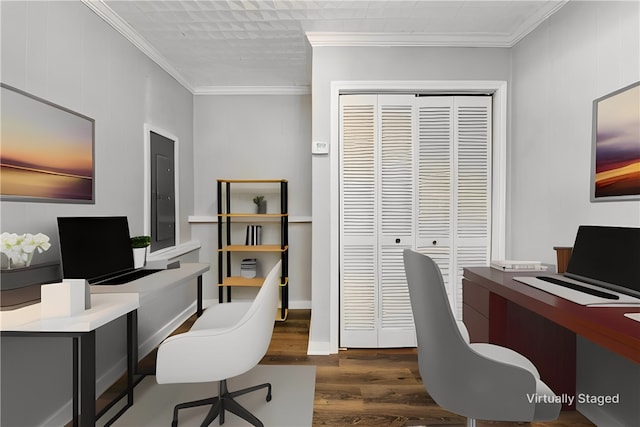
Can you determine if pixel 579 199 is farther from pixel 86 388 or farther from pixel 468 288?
pixel 86 388

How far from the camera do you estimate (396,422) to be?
209cm

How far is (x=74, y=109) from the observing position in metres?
2.25

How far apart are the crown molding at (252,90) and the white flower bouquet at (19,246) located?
3.13m

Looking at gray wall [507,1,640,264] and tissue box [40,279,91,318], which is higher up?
gray wall [507,1,640,264]

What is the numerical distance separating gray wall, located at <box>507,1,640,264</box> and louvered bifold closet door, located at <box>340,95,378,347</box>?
1172mm

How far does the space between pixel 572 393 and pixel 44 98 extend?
350cm

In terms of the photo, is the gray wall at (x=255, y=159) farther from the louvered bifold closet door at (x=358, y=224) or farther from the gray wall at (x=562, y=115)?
the gray wall at (x=562, y=115)

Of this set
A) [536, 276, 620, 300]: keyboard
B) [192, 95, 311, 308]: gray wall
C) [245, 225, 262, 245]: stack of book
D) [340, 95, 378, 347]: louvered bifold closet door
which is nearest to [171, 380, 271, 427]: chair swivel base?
[340, 95, 378, 347]: louvered bifold closet door

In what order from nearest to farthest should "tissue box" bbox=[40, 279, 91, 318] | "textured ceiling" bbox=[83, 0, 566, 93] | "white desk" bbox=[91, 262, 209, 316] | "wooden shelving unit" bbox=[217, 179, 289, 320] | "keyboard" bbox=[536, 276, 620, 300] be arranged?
"tissue box" bbox=[40, 279, 91, 318] → "keyboard" bbox=[536, 276, 620, 300] → "white desk" bbox=[91, 262, 209, 316] → "textured ceiling" bbox=[83, 0, 566, 93] → "wooden shelving unit" bbox=[217, 179, 289, 320]

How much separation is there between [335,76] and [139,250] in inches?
82.5

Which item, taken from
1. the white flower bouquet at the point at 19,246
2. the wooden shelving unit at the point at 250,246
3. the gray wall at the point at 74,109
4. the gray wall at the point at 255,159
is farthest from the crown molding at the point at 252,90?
the white flower bouquet at the point at 19,246

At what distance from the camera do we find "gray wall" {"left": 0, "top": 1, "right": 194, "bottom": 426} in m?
1.80

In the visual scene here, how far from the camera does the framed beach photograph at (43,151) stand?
176 centimetres

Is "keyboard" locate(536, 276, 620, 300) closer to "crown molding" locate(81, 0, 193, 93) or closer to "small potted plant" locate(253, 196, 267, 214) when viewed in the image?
"small potted plant" locate(253, 196, 267, 214)
